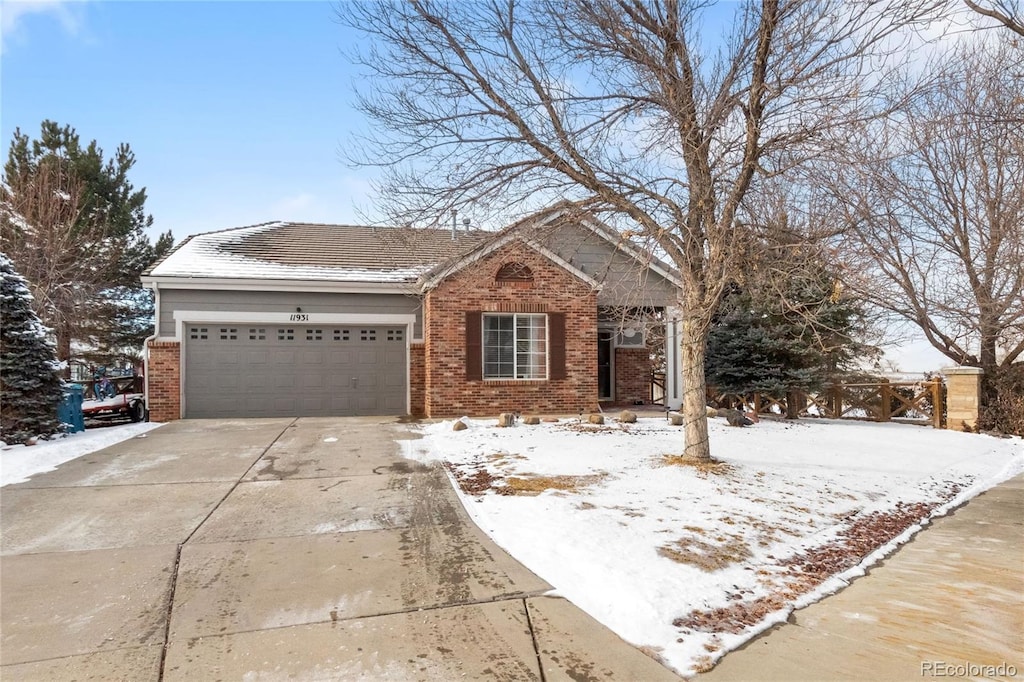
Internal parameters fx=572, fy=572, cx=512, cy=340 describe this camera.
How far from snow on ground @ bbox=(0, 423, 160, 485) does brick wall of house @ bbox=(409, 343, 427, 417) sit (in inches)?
222

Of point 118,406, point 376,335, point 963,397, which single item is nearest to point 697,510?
point 376,335

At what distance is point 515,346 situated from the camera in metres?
13.2

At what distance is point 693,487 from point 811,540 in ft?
5.00

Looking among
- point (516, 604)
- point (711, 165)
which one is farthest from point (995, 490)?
point (516, 604)

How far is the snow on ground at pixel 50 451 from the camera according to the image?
309 inches

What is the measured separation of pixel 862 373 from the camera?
1573 cm

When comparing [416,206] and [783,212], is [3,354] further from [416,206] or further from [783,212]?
[783,212]

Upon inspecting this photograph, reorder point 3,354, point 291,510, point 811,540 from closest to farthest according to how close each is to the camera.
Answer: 1. point 811,540
2. point 291,510
3. point 3,354

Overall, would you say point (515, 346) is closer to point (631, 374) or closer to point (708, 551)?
point (631, 374)

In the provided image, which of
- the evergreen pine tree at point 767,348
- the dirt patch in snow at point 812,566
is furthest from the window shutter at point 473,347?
the dirt patch in snow at point 812,566

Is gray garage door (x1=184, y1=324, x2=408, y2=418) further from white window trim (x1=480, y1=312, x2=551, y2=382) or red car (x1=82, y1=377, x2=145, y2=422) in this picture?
white window trim (x1=480, y1=312, x2=551, y2=382)

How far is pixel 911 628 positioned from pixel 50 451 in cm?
1119

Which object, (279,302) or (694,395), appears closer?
(694,395)

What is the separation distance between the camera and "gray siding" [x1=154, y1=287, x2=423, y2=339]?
13125 millimetres
